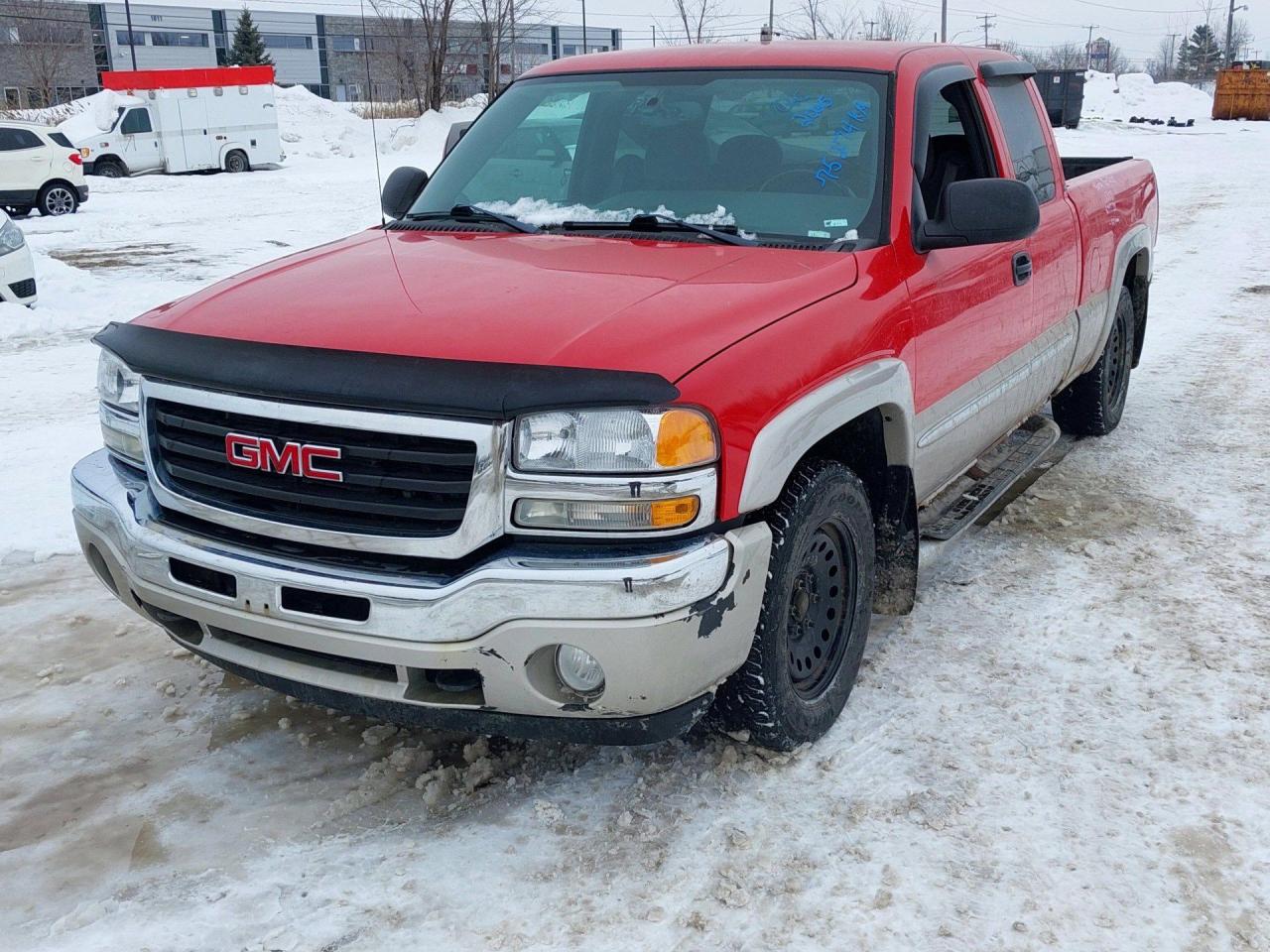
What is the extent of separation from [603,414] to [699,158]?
1.54 metres

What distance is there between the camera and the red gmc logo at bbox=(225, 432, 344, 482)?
2656 mm

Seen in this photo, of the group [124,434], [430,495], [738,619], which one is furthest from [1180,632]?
[124,434]

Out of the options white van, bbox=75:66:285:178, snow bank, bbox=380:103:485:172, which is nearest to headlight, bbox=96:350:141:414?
white van, bbox=75:66:285:178

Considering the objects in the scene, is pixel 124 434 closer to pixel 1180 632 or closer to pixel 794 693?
pixel 794 693

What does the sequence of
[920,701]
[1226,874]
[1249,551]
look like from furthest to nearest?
[1249,551]
[920,701]
[1226,874]

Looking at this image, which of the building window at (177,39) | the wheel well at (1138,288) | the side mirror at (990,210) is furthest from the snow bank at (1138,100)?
the building window at (177,39)

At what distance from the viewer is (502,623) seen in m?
2.55

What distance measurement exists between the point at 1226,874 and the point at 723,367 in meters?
1.60

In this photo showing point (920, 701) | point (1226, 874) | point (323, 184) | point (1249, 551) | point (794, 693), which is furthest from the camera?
point (323, 184)

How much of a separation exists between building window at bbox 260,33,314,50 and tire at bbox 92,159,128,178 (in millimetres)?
63279

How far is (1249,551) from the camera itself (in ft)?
15.3

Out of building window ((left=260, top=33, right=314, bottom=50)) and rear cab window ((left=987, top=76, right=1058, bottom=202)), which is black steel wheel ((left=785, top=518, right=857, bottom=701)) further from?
building window ((left=260, top=33, right=314, bottom=50))

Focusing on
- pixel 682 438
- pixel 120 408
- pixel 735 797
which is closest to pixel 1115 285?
pixel 735 797

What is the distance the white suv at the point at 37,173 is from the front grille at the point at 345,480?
1808 centimetres
